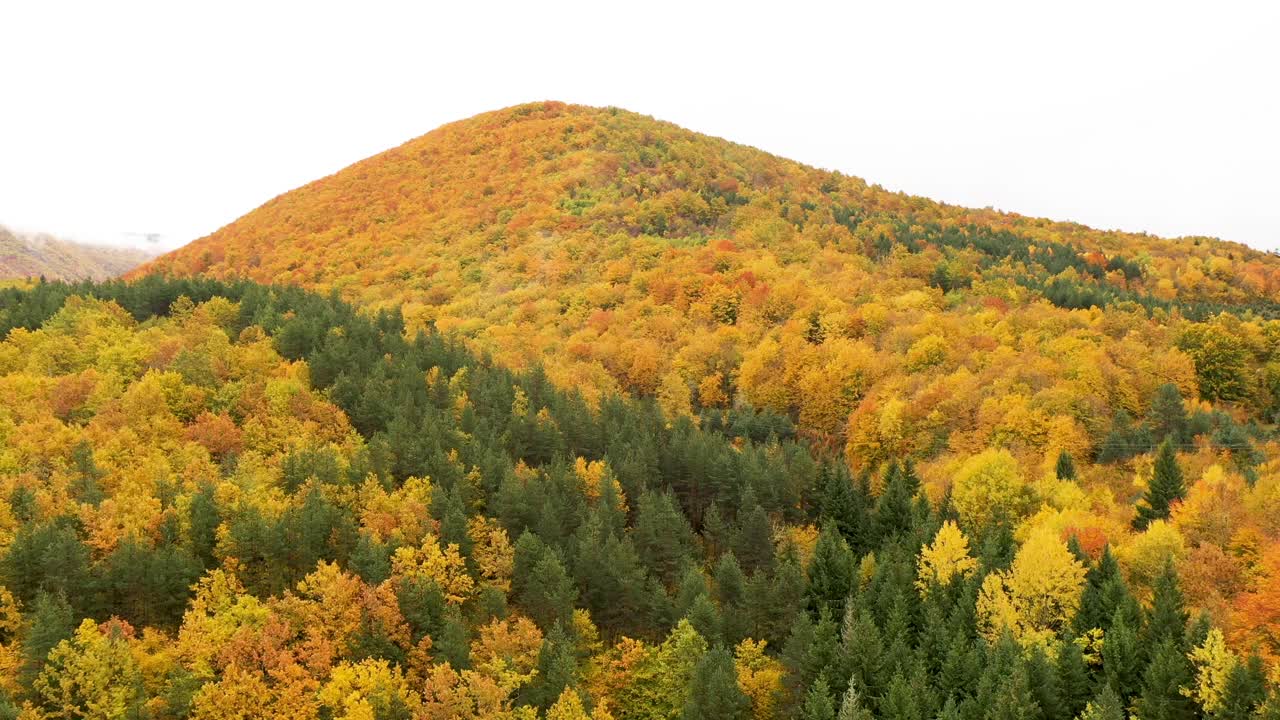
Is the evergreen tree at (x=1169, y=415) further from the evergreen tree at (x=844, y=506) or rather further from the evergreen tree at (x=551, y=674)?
the evergreen tree at (x=551, y=674)

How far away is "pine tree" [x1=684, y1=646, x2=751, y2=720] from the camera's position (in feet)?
196

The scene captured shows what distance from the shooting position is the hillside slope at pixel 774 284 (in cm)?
10312

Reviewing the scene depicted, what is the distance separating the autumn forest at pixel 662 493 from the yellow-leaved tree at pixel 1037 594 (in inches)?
11.4

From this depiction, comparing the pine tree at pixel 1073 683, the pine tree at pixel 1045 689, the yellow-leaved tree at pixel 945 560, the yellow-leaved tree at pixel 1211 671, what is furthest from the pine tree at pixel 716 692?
the yellow-leaved tree at pixel 1211 671

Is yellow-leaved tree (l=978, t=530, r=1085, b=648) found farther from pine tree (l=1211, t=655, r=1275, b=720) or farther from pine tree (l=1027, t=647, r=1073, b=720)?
pine tree (l=1211, t=655, r=1275, b=720)

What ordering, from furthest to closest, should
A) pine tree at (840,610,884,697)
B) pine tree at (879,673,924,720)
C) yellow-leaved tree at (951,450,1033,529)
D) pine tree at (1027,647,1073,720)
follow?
1. yellow-leaved tree at (951,450,1033,529)
2. pine tree at (840,610,884,697)
3. pine tree at (1027,647,1073,720)
4. pine tree at (879,673,924,720)

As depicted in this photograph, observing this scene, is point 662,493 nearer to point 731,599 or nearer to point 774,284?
point 731,599

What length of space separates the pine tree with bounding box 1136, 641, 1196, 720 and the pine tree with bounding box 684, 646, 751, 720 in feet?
78.1

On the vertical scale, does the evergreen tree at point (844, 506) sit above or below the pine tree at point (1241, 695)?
below

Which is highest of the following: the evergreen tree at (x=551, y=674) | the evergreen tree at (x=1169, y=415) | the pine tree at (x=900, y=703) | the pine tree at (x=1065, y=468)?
the evergreen tree at (x=1169, y=415)

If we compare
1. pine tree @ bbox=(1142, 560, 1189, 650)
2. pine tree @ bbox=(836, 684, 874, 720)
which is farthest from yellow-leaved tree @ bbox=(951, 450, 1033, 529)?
pine tree @ bbox=(836, 684, 874, 720)

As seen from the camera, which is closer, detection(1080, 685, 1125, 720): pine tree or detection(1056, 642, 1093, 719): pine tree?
detection(1080, 685, 1125, 720): pine tree

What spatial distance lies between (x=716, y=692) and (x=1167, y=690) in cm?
2678

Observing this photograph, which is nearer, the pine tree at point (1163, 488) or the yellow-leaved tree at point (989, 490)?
the pine tree at point (1163, 488)
